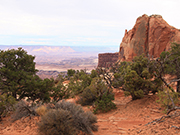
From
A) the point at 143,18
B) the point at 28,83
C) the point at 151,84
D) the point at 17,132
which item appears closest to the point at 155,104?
the point at 151,84

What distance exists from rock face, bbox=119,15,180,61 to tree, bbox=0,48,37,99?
26386mm

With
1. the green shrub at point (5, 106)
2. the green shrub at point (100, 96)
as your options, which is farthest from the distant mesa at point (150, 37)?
the green shrub at point (5, 106)

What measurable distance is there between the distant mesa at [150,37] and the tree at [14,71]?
22.1 meters

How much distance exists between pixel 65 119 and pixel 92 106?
724cm

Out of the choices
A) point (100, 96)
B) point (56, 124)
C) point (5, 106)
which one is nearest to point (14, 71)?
point (5, 106)

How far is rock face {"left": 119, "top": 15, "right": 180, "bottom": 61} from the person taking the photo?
97.3 ft

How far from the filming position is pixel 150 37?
32.0 m

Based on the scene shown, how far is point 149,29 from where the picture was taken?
3241 centimetres

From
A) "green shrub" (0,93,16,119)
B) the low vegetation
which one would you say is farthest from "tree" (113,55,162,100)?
"green shrub" (0,93,16,119)

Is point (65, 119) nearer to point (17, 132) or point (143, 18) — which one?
point (17, 132)

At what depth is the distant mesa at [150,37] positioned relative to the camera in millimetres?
29656

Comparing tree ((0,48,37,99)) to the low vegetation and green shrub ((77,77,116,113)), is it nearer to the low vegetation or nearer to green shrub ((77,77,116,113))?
green shrub ((77,77,116,113))

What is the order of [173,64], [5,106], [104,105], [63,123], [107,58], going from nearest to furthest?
1. [63,123]
2. [5,106]
3. [104,105]
4. [173,64]
5. [107,58]

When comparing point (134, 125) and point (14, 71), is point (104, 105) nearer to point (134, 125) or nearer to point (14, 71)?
point (134, 125)
